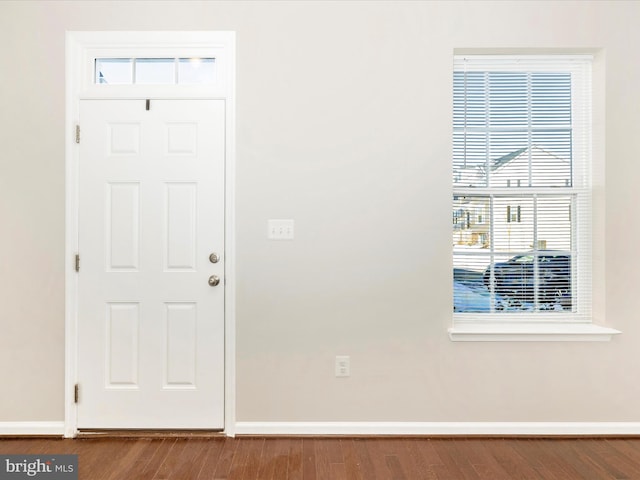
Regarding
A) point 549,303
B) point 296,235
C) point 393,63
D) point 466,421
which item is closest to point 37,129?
point 296,235

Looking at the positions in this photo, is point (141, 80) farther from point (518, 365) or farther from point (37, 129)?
point (518, 365)

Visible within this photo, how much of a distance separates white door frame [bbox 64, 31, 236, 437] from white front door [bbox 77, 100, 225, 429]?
0.04m

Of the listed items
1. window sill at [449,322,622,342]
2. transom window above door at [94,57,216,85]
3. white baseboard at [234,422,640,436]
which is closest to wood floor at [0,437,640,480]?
white baseboard at [234,422,640,436]

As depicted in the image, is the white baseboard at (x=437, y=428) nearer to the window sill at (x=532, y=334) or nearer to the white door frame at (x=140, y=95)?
the white door frame at (x=140, y=95)

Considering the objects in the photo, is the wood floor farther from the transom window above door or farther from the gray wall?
the transom window above door

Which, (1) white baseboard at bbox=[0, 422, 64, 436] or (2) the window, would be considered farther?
(2) the window

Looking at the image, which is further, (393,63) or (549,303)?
(549,303)

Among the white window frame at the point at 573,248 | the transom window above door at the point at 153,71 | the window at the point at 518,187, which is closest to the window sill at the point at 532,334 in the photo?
the white window frame at the point at 573,248

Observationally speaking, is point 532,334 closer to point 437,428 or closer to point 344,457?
point 437,428

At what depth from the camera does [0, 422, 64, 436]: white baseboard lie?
Answer: 2.57 metres

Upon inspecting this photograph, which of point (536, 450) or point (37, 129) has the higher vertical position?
point (37, 129)

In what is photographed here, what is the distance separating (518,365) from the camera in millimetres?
2609

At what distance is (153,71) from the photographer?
260 cm

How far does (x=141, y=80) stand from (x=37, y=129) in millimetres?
661
